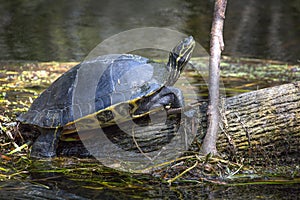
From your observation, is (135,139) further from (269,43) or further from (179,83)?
(269,43)

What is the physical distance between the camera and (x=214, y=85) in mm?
2805

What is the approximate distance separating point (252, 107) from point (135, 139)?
0.77 meters

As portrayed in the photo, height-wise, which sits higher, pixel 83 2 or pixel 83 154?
pixel 83 2

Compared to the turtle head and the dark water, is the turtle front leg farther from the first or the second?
the dark water

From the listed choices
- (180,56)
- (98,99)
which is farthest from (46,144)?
(180,56)

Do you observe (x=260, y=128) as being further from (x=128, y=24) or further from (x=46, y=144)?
(x=128, y=24)

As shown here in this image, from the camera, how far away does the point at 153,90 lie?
301 centimetres

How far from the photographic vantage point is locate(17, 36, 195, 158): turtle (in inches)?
117

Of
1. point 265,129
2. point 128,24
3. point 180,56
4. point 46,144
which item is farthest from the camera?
point 128,24

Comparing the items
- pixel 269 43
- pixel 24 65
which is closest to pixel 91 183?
pixel 24 65

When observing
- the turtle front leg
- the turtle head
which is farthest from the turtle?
the turtle head

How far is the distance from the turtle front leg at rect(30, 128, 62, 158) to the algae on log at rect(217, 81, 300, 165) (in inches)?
42.1

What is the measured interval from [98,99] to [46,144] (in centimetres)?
45

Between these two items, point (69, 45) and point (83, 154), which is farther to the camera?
point (69, 45)
